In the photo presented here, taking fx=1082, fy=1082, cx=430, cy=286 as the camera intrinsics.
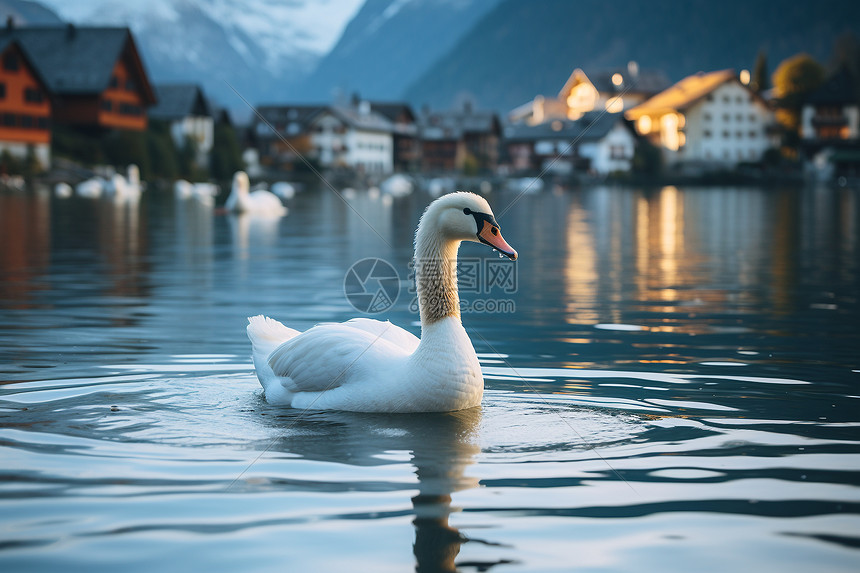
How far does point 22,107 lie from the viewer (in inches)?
2859

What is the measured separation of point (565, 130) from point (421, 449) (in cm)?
15344

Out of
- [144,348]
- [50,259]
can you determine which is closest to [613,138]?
[50,259]

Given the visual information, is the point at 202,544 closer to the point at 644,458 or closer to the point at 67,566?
the point at 67,566

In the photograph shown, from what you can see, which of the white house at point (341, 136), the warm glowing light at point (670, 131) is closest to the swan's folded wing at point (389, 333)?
the white house at point (341, 136)

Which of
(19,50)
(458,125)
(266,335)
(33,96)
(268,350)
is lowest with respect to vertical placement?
(268,350)

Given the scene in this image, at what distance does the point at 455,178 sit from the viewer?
451 ft

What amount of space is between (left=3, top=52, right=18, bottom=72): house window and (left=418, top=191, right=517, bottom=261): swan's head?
70.4 metres

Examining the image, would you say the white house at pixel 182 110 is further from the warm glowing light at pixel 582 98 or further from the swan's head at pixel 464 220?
the warm glowing light at pixel 582 98

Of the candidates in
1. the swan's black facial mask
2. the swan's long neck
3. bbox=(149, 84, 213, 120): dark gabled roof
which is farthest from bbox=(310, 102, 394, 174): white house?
the swan's black facial mask

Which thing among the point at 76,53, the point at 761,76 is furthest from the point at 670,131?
the point at 76,53

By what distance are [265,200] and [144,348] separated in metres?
32.5

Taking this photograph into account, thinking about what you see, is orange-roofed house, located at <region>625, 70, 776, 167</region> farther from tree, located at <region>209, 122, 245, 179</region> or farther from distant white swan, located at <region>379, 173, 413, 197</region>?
tree, located at <region>209, 122, 245, 179</region>

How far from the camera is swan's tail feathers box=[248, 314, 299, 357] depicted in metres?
9.48

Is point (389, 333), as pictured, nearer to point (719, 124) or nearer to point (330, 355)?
point (330, 355)
